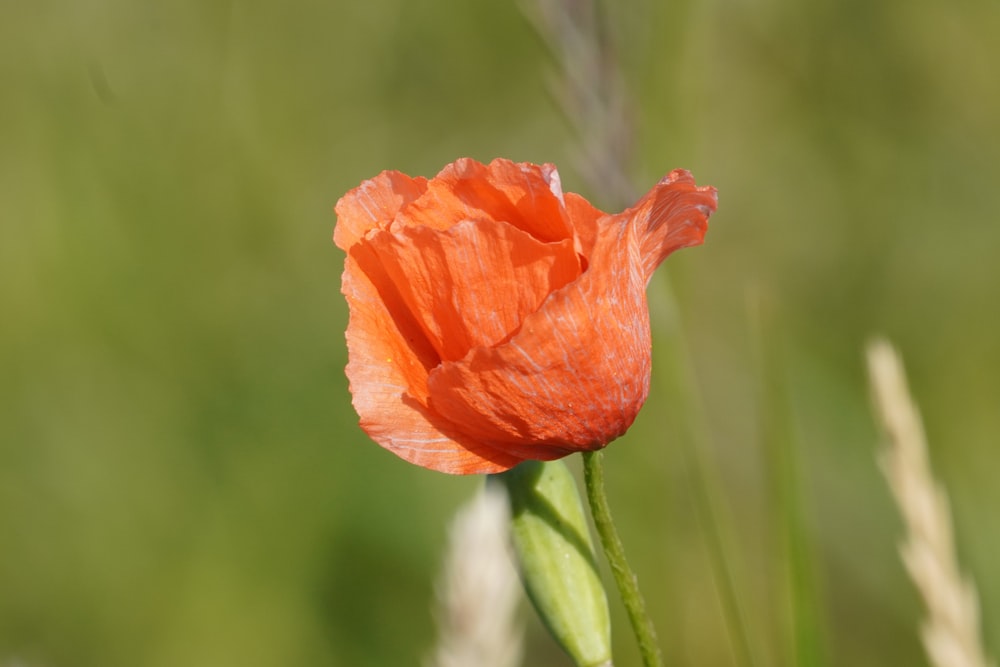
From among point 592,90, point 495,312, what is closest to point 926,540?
point 495,312

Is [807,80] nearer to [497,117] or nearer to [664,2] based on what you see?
[497,117]

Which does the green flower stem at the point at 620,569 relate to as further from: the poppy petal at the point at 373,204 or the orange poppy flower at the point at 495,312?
the poppy petal at the point at 373,204

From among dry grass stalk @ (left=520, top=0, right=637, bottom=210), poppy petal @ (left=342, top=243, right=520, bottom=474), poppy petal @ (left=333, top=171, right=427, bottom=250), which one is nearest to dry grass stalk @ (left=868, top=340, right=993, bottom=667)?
poppy petal @ (left=342, top=243, right=520, bottom=474)

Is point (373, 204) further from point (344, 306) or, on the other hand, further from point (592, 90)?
point (344, 306)

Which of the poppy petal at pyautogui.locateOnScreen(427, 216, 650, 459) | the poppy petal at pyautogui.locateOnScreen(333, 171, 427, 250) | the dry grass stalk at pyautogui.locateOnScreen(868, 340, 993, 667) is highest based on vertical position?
the poppy petal at pyautogui.locateOnScreen(333, 171, 427, 250)

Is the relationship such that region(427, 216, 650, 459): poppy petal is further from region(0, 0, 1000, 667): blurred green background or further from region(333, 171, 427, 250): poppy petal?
region(0, 0, 1000, 667): blurred green background

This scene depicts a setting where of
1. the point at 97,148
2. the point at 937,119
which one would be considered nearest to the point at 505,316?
the point at 97,148

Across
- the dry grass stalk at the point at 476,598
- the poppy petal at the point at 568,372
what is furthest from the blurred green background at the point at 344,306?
the dry grass stalk at the point at 476,598
